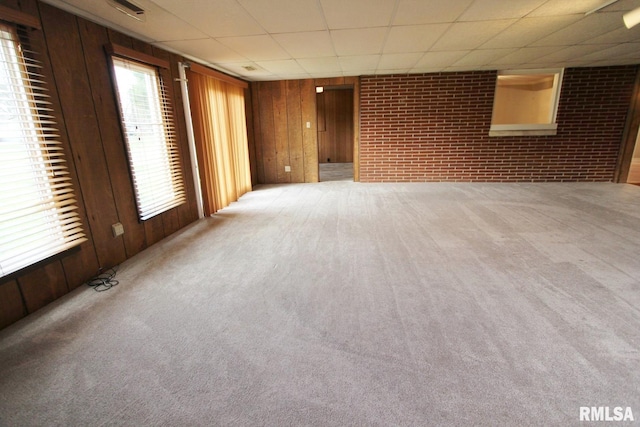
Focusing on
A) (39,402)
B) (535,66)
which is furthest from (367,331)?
(535,66)

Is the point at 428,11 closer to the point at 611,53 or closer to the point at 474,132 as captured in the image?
the point at 611,53

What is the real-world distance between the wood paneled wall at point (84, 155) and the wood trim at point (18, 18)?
78mm

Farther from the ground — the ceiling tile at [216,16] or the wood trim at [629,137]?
the ceiling tile at [216,16]

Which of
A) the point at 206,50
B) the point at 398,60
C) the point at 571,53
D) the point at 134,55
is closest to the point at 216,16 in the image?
the point at 134,55

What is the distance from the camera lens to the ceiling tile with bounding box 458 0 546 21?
251cm

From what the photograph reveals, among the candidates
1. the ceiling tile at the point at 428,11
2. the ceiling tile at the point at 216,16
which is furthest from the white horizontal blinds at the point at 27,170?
the ceiling tile at the point at 428,11

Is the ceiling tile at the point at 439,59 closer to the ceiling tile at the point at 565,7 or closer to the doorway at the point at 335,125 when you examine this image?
the ceiling tile at the point at 565,7

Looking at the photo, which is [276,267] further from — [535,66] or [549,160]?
[549,160]

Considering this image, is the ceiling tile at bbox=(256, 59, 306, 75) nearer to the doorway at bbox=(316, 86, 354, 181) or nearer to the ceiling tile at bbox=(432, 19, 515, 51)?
A: the ceiling tile at bbox=(432, 19, 515, 51)

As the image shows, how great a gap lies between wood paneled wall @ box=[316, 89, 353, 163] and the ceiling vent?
25.2ft

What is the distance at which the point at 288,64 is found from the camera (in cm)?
468

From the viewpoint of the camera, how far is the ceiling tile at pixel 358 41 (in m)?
3.15

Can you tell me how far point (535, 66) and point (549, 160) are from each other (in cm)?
193

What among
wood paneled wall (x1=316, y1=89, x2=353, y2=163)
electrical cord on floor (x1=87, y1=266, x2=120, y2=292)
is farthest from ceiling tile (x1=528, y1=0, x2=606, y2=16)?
wood paneled wall (x1=316, y1=89, x2=353, y2=163)
